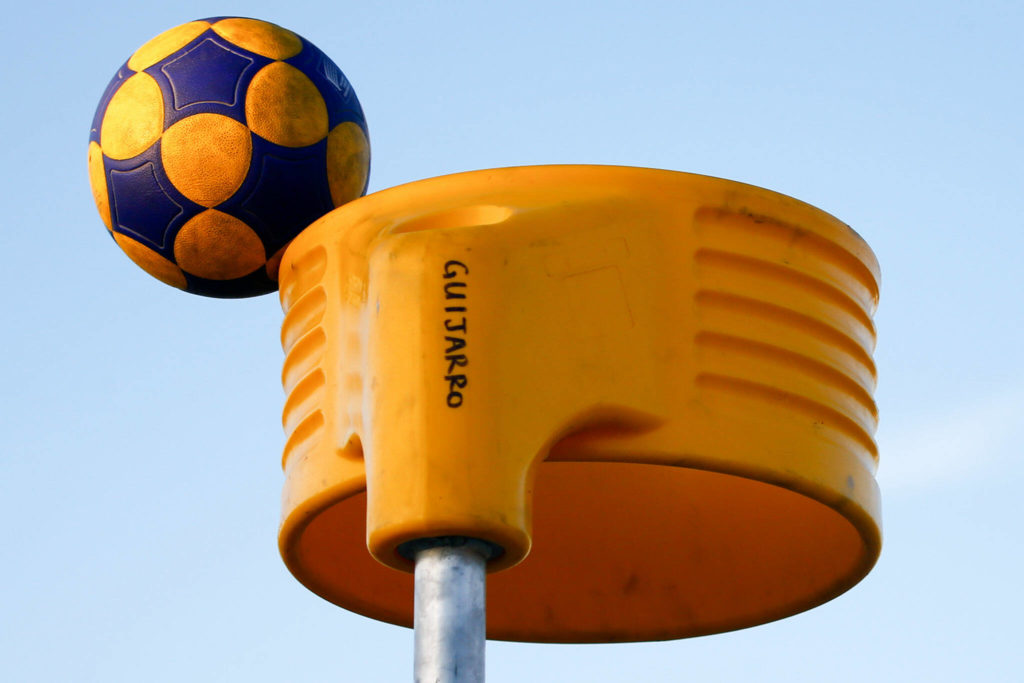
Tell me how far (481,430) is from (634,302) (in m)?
0.77

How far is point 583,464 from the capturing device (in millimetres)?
7941

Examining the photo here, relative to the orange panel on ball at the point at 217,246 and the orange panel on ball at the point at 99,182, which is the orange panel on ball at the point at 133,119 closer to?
the orange panel on ball at the point at 99,182

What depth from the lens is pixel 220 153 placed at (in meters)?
7.52

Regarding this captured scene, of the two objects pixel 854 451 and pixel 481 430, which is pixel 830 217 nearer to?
pixel 854 451

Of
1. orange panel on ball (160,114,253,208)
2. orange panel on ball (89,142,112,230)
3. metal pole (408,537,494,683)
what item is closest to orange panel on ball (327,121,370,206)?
orange panel on ball (160,114,253,208)

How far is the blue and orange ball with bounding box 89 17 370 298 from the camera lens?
7.55 m

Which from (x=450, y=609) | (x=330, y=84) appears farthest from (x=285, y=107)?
(x=450, y=609)

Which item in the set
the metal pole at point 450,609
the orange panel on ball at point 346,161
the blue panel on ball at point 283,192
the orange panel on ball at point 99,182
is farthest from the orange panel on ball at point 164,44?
the metal pole at point 450,609

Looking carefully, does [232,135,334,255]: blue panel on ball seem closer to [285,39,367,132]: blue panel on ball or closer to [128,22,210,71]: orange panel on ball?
[285,39,367,132]: blue panel on ball

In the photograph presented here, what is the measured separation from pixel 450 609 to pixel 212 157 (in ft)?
7.30

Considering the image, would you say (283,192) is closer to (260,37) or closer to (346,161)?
(346,161)

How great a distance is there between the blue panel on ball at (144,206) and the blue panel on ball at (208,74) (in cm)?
30

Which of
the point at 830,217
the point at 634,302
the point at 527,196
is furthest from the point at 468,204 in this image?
the point at 830,217

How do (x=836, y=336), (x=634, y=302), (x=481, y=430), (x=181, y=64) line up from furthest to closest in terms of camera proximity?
(x=181, y=64)
(x=836, y=336)
(x=634, y=302)
(x=481, y=430)
